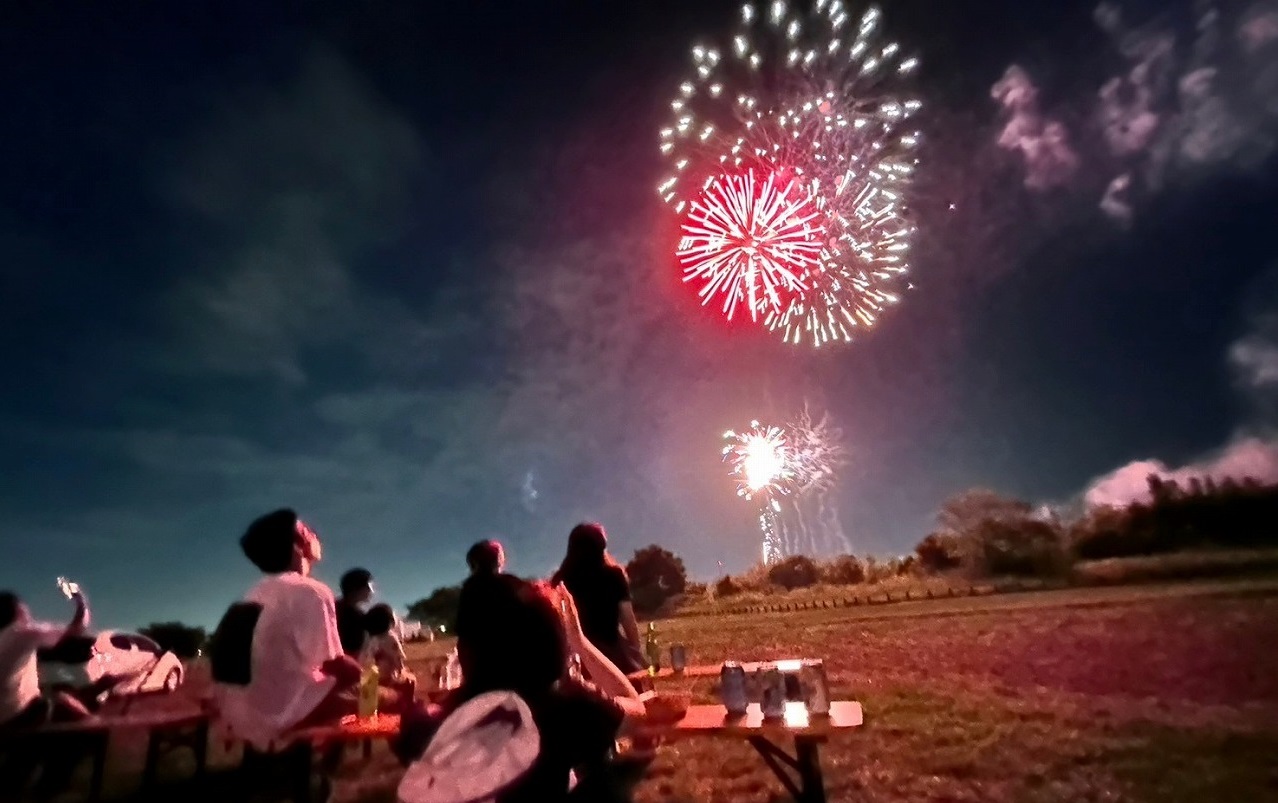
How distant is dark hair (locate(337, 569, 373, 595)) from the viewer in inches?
305

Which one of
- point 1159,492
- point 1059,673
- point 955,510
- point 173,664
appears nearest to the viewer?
point 173,664

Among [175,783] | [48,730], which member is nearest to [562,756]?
[48,730]

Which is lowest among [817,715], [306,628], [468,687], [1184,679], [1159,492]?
[1184,679]

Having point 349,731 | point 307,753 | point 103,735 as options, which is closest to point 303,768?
point 307,753

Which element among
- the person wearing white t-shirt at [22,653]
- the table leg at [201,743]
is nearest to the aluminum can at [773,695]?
the table leg at [201,743]

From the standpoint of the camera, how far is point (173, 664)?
8250 millimetres

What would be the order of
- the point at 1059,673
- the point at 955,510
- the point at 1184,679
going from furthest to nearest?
1. the point at 955,510
2. the point at 1059,673
3. the point at 1184,679

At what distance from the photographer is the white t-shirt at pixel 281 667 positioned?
4445 millimetres

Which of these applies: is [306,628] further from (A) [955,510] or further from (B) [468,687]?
(A) [955,510]

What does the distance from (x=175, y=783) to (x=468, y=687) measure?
8.30 m

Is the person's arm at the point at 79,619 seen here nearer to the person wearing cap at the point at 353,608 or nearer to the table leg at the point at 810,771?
the person wearing cap at the point at 353,608

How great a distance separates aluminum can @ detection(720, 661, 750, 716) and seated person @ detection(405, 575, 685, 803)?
178 cm

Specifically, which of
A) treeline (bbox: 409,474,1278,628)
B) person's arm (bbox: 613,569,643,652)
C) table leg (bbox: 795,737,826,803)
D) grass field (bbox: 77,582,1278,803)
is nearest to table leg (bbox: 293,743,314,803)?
person's arm (bbox: 613,569,643,652)

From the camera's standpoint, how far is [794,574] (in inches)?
2370
